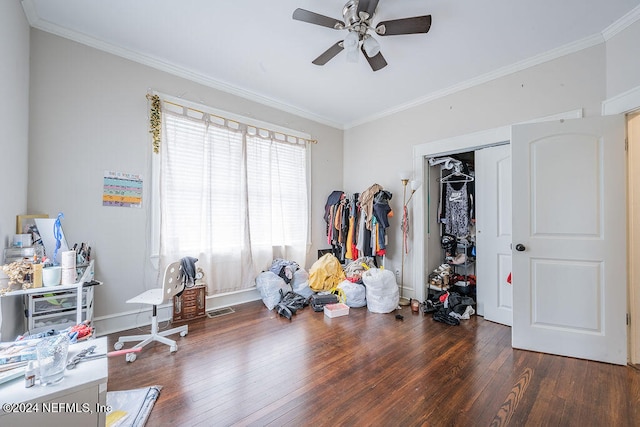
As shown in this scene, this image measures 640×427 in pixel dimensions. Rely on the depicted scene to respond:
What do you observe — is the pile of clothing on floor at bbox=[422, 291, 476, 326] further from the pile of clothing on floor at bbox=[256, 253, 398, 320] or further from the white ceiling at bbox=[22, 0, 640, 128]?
the white ceiling at bbox=[22, 0, 640, 128]

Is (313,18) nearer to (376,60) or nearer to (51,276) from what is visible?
(376,60)

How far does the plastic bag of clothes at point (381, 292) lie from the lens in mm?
3311

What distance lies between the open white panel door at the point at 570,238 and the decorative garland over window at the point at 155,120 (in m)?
3.68

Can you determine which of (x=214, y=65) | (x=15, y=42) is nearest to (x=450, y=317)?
(x=214, y=65)

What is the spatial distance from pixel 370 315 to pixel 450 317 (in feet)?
2.97

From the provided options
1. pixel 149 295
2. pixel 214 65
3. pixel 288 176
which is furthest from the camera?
pixel 288 176

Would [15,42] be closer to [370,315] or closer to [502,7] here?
[502,7]

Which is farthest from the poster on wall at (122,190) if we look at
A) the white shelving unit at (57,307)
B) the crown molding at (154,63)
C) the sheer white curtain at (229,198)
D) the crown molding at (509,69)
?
the crown molding at (509,69)

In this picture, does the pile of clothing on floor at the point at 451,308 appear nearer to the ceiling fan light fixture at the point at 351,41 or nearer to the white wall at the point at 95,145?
the ceiling fan light fixture at the point at 351,41

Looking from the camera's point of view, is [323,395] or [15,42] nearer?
[323,395]

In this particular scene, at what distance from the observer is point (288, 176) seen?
4.10 m

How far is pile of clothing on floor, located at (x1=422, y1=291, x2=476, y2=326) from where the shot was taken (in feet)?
10.00

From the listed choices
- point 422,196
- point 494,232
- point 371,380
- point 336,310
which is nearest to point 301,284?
point 336,310

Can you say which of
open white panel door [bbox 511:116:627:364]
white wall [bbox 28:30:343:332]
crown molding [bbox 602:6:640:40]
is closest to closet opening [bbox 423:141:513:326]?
open white panel door [bbox 511:116:627:364]
